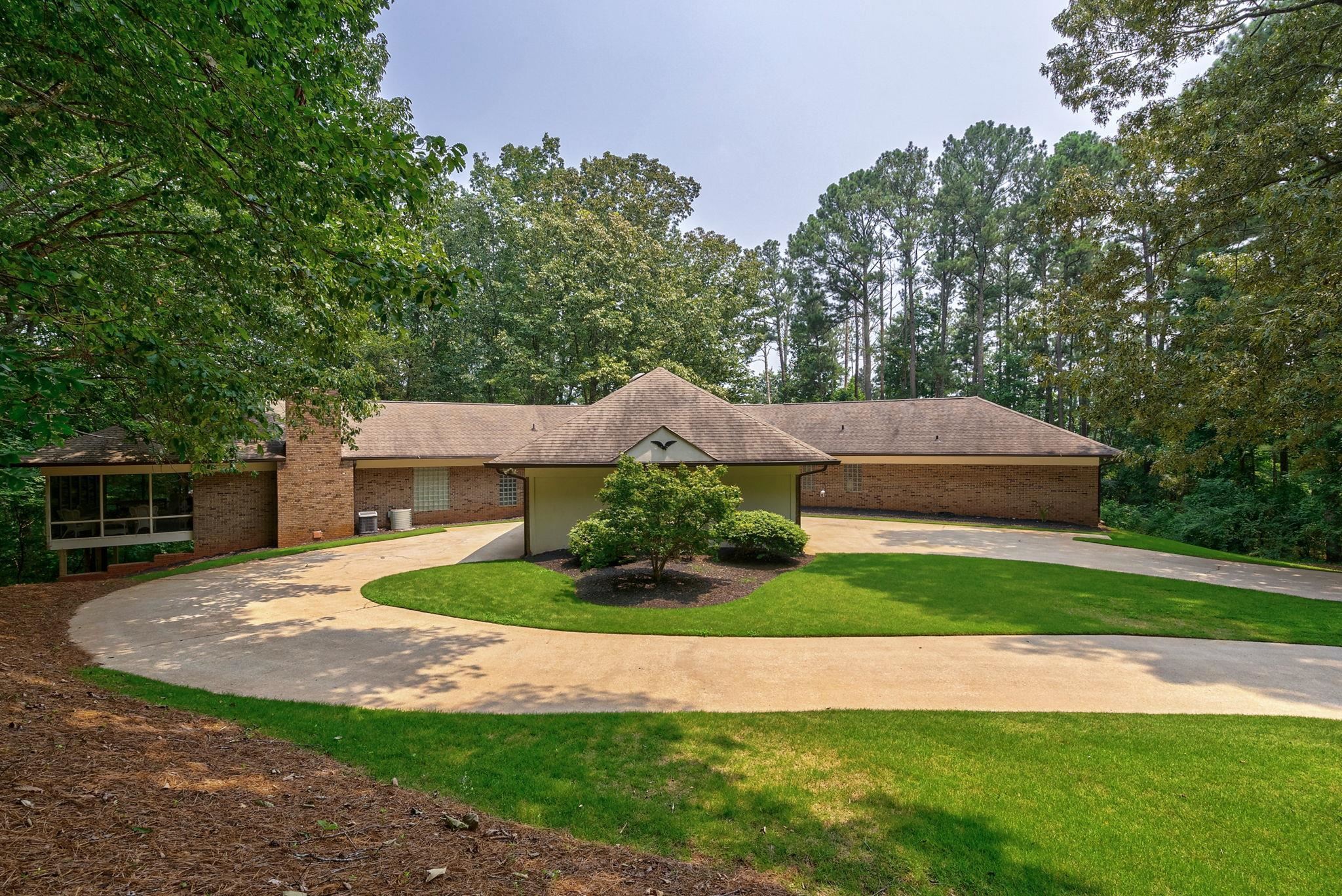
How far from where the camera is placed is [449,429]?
2177cm

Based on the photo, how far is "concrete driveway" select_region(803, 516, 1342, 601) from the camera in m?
11.8

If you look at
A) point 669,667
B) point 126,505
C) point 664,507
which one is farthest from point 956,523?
point 126,505

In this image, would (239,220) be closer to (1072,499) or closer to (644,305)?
(644,305)

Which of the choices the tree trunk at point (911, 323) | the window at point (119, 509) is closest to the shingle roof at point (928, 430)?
the tree trunk at point (911, 323)

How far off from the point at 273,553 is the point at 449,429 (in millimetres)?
7826

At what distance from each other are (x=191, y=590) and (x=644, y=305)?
826 inches

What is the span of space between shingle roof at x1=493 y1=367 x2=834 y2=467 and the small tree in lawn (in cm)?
286

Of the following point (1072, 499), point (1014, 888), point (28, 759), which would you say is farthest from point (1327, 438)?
point (28, 759)

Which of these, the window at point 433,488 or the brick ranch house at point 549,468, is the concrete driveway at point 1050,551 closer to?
the brick ranch house at point 549,468

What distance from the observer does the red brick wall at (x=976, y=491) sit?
824 inches

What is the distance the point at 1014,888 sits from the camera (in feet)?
10.6

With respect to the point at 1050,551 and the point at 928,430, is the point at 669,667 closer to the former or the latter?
the point at 1050,551

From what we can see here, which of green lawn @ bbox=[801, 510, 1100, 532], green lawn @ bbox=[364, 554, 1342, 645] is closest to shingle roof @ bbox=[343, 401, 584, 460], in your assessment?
green lawn @ bbox=[364, 554, 1342, 645]

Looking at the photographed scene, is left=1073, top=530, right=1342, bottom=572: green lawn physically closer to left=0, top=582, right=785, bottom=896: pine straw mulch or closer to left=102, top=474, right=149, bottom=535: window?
left=0, top=582, right=785, bottom=896: pine straw mulch
